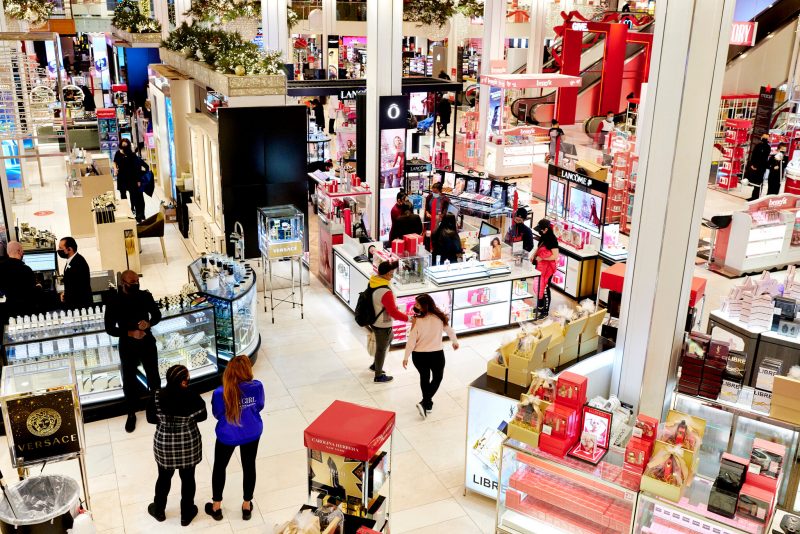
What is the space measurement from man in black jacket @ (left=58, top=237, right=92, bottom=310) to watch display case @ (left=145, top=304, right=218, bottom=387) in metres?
1.14

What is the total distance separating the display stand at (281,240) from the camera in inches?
364

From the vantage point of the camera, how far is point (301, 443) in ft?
21.9

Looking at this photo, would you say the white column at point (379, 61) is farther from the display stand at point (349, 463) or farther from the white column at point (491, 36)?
the display stand at point (349, 463)

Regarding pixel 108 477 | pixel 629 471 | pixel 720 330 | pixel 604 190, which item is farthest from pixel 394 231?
pixel 629 471

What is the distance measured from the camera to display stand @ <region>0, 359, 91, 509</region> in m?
4.82

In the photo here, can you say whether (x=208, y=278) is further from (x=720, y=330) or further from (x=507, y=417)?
(x=720, y=330)

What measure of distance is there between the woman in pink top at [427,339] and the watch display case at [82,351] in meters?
2.69

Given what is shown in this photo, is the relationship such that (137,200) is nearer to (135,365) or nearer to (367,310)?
(135,365)

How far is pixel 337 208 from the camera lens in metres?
11.0

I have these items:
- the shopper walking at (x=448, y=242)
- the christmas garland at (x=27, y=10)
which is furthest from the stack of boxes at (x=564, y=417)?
the christmas garland at (x=27, y=10)

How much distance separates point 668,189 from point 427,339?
249 centimetres

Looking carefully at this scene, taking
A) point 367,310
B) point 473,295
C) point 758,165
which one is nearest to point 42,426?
point 367,310

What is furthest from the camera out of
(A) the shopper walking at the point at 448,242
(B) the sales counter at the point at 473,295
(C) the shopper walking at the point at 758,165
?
(C) the shopper walking at the point at 758,165

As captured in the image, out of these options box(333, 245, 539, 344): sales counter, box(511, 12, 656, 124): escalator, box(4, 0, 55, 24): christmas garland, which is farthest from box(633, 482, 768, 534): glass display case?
box(511, 12, 656, 124): escalator
